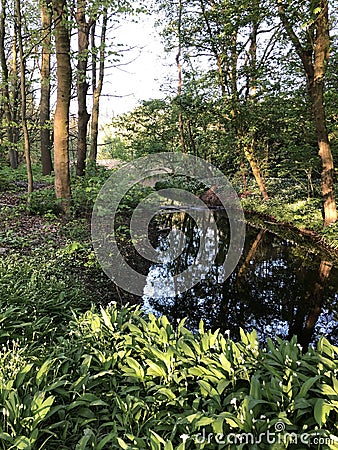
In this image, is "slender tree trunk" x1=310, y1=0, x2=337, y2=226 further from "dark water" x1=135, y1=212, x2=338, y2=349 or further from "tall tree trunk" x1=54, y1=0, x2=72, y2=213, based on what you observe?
"tall tree trunk" x1=54, y1=0, x2=72, y2=213

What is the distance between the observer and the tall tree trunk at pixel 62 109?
662 cm

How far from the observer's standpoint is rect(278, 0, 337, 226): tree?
7637 millimetres

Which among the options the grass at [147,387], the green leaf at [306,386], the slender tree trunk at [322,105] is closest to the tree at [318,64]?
the slender tree trunk at [322,105]

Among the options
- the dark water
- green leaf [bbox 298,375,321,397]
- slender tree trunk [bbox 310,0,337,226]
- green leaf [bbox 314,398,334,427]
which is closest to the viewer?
green leaf [bbox 314,398,334,427]

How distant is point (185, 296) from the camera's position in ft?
18.7

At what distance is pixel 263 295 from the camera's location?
18.9ft

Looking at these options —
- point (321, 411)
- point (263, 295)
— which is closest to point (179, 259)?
point (263, 295)

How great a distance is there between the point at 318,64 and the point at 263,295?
5.51 metres

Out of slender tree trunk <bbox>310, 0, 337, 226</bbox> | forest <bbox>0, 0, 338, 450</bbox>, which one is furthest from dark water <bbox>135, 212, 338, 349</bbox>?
slender tree trunk <bbox>310, 0, 337, 226</bbox>

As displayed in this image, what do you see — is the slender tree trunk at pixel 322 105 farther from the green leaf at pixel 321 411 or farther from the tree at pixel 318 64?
the green leaf at pixel 321 411

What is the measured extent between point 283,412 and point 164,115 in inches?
678

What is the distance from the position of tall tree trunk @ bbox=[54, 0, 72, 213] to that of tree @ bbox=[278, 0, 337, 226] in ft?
15.3

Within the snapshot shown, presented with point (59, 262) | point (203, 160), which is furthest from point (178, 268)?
point (203, 160)

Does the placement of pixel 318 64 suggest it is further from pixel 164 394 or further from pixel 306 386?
pixel 164 394
